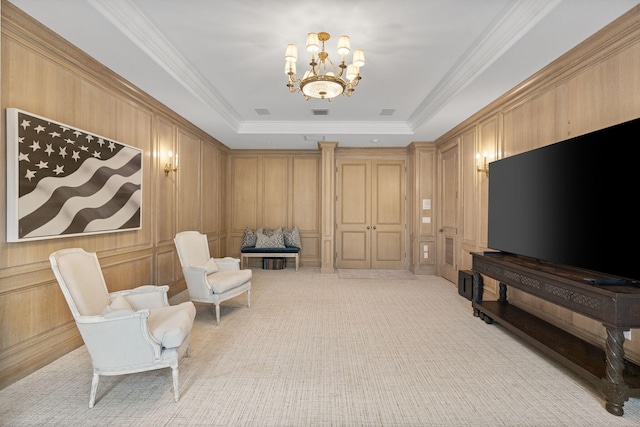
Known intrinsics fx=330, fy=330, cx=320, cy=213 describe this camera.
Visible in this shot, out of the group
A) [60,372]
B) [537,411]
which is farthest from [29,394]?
[537,411]

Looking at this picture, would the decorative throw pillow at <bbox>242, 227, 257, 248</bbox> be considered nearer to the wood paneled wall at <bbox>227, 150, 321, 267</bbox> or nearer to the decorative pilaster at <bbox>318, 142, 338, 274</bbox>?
the wood paneled wall at <bbox>227, 150, 321, 267</bbox>

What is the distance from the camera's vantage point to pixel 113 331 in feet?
7.42

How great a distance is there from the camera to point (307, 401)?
237 cm

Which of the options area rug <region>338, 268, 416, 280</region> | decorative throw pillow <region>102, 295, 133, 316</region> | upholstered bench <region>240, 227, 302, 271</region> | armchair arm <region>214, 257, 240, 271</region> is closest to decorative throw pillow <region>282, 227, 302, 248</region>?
upholstered bench <region>240, 227, 302, 271</region>

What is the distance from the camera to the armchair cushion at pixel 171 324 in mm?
2383

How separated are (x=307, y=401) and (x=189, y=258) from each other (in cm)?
268

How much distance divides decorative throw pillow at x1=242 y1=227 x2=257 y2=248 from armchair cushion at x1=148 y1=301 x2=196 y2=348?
14.8 ft

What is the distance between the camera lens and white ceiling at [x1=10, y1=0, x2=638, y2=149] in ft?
8.79

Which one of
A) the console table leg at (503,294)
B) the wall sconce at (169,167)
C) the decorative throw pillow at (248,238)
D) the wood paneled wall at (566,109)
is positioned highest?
the wood paneled wall at (566,109)

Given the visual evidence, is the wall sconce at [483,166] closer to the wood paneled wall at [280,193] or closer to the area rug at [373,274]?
the area rug at [373,274]

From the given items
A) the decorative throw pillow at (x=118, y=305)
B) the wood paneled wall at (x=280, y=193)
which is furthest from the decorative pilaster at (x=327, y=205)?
the decorative throw pillow at (x=118, y=305)

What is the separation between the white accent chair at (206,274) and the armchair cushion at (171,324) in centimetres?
99

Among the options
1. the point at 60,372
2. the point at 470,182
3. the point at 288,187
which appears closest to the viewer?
the point at 60,372

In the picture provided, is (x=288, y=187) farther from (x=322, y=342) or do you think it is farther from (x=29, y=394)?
(x=29, y=394)
